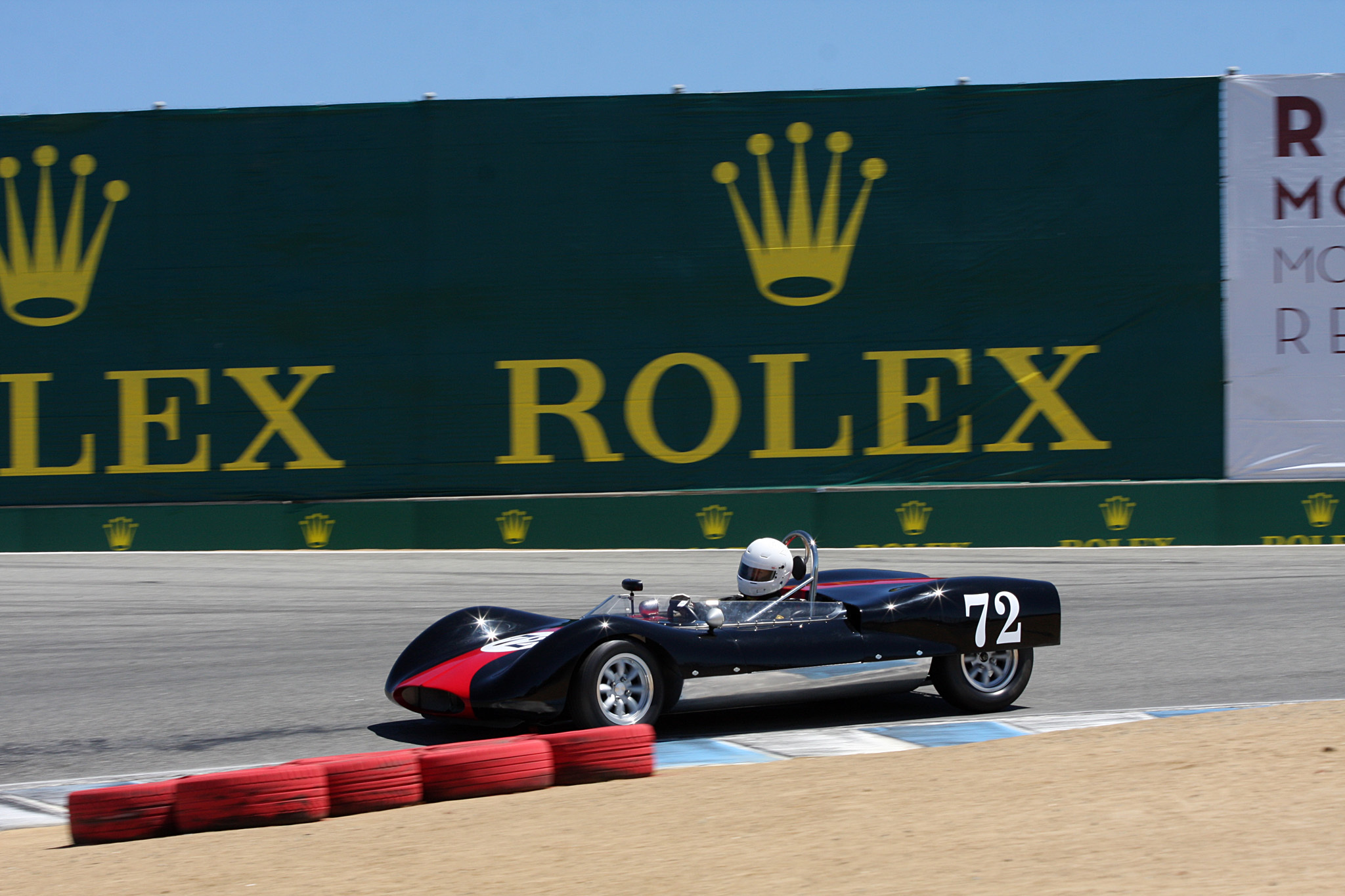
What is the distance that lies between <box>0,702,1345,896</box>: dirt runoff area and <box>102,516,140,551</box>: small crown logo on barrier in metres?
10.5

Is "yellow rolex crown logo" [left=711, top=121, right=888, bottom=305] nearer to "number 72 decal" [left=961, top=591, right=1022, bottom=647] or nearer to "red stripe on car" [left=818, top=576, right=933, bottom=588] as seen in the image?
"red stripe on car" [left=818, top=576, right=933, bottom=588]

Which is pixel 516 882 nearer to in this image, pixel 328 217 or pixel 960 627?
pixel 960 627

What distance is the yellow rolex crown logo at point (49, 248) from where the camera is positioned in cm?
1653

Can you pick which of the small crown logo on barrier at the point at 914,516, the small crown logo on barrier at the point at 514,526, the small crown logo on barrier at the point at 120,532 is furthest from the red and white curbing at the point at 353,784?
the small crown logo on barrier at the point at 120,532

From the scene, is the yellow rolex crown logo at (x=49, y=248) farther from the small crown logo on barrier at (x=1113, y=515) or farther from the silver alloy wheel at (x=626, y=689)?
the silver alloy wheel at (x=626, y=689)

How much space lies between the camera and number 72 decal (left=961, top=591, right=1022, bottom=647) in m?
7.37

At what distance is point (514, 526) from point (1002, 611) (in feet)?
27.7

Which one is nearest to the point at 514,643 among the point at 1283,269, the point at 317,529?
the point at 317,529

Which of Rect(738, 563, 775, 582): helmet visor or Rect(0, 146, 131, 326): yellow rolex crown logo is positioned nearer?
Rect(738, 563, 775, 582): helmet visor

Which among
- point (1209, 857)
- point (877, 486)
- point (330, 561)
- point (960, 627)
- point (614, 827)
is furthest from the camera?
point (877, 486)

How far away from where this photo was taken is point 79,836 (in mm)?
5059

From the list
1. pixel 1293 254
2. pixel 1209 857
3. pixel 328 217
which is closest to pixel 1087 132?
pixel 1293 254

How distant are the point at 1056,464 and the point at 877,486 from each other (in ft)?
7.29

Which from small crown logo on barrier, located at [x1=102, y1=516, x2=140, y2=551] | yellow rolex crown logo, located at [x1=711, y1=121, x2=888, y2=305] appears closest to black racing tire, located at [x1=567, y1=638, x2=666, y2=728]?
yellow rolex crown logo, located at [x1=711, y1=121, x2=888, y2=305]
